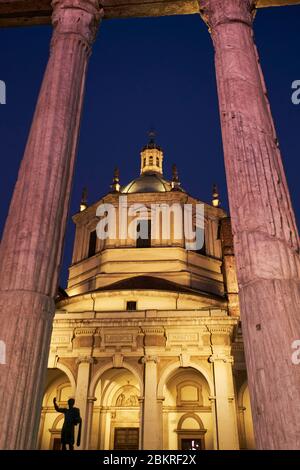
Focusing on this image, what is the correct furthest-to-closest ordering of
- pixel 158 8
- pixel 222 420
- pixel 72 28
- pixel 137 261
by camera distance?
pixel 137 261 < pixel 222 420 < pixel 158 8 < pixel 72 28

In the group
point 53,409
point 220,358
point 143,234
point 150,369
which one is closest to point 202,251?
point 143,234

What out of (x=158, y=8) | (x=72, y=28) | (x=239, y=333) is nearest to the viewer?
(x=72, y=28)

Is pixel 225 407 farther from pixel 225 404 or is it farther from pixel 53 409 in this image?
pixel 53 409

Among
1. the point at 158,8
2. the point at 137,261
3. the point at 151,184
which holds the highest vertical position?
the point at 151,184

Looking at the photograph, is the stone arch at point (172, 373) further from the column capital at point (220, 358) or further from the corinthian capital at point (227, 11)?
the corinthian capital at point (227, 11)

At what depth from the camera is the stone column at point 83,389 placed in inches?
734

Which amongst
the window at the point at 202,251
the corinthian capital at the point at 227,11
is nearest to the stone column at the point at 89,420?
the window at the point at 202,251

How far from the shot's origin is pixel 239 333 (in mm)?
21531

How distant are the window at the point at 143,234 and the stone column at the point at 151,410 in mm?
10342

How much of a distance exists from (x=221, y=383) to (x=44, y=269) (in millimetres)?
15122

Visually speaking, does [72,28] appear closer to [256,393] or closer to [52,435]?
[256,393]

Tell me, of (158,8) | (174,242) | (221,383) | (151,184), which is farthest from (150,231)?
(158,8)

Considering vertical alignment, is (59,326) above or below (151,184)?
below

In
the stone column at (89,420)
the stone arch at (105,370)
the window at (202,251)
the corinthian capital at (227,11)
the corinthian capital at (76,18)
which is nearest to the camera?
the corinthian capital at (227,11)
